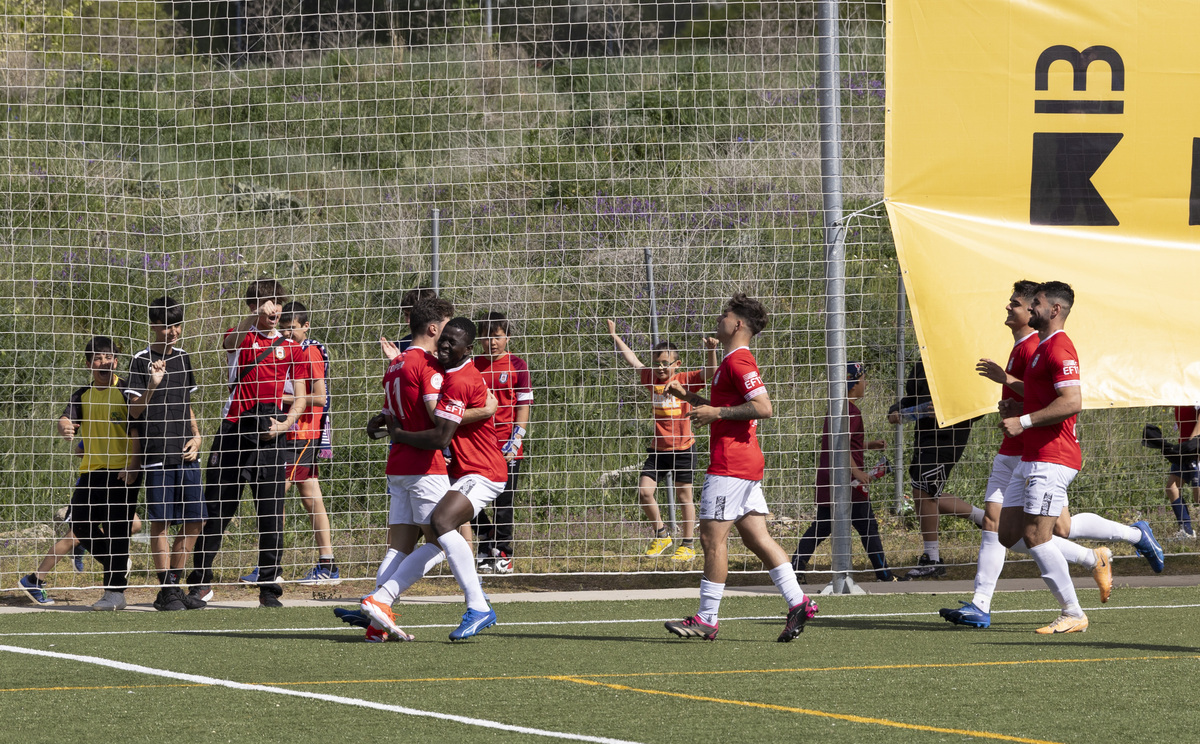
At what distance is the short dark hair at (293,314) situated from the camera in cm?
953

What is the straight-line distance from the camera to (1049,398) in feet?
23.9

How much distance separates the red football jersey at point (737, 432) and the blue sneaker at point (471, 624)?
1.50 meters


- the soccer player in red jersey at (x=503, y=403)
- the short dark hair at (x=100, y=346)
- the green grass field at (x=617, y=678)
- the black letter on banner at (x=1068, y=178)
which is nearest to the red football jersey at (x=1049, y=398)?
the green grass field at (x=617, y=678)

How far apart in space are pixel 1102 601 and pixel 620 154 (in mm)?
10913

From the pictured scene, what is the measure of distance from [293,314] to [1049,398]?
209 inches

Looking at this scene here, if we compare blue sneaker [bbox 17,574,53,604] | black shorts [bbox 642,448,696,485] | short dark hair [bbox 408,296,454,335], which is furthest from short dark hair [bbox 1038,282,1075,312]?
blue sneaker [bbox 17,574,53,604]

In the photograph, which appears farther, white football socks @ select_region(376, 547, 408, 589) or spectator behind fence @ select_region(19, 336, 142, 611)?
spectator behind fence @ select_region(19, 336, 142, 611)

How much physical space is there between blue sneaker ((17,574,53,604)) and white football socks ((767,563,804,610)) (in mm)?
5405

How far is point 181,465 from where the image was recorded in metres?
9.21

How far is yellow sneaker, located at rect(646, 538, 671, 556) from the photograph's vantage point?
10594 millimetres

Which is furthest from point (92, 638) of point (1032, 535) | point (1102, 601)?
point (1102, 601)

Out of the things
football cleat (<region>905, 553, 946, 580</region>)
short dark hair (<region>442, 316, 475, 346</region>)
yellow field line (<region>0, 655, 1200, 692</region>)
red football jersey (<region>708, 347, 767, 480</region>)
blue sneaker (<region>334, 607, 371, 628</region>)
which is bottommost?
football cleat (<region>905, 553, 946, 580</region>)

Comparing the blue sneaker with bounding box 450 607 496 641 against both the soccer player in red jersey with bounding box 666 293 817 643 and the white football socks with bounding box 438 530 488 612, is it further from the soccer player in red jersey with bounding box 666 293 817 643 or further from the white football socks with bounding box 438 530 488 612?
the soccer player in red jersey with bounding box 666 293 817 643

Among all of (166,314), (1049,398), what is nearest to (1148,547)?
(1049,398)
